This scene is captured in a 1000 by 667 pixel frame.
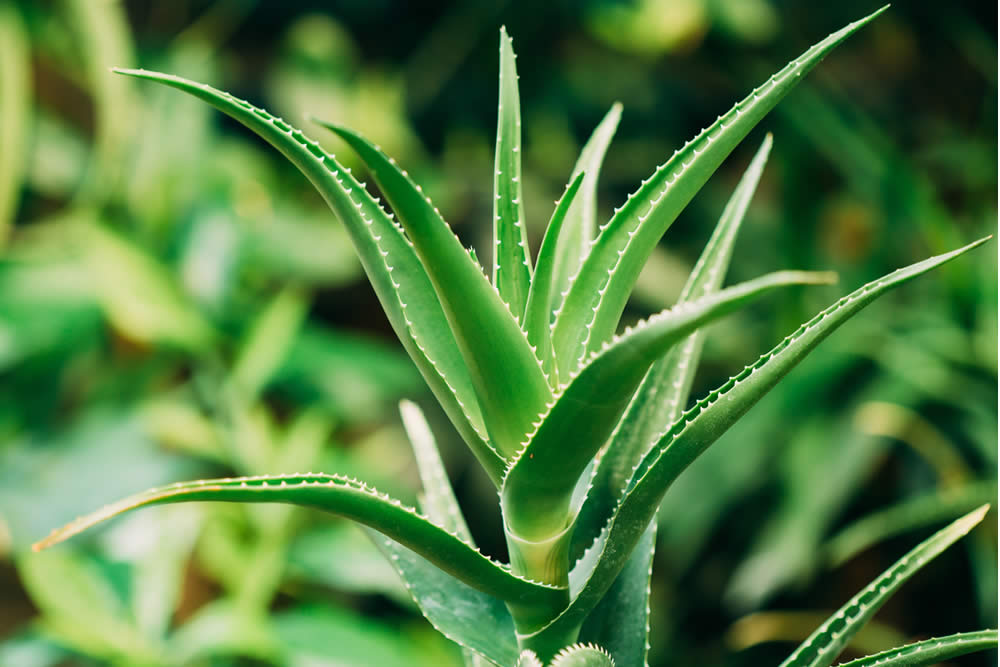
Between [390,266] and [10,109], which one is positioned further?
[10,109]

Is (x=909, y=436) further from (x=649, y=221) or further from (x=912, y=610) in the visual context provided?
(x=649, y=221)

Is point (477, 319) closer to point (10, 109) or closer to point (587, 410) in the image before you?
point (587, 410)

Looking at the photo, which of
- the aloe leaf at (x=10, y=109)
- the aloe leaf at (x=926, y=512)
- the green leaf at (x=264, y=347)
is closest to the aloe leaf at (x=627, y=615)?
the aloe leaf at (x=926, y=512)

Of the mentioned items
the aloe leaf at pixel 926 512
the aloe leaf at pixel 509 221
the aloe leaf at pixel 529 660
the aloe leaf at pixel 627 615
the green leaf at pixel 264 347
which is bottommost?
the aloe leaf at pixel 529 660

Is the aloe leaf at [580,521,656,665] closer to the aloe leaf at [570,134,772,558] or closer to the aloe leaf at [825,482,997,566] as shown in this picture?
the aloe leaf at [570,134,772,558]

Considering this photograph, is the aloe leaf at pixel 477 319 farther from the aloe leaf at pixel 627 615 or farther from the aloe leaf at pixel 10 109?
the aloe leaf at pixel 10 109

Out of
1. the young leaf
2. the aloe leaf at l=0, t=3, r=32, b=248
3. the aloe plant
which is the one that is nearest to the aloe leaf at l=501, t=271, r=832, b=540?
the aloe plant

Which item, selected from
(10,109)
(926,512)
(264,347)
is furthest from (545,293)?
(10,109)

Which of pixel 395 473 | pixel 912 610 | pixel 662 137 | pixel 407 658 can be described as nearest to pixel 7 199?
pixel 395 473
